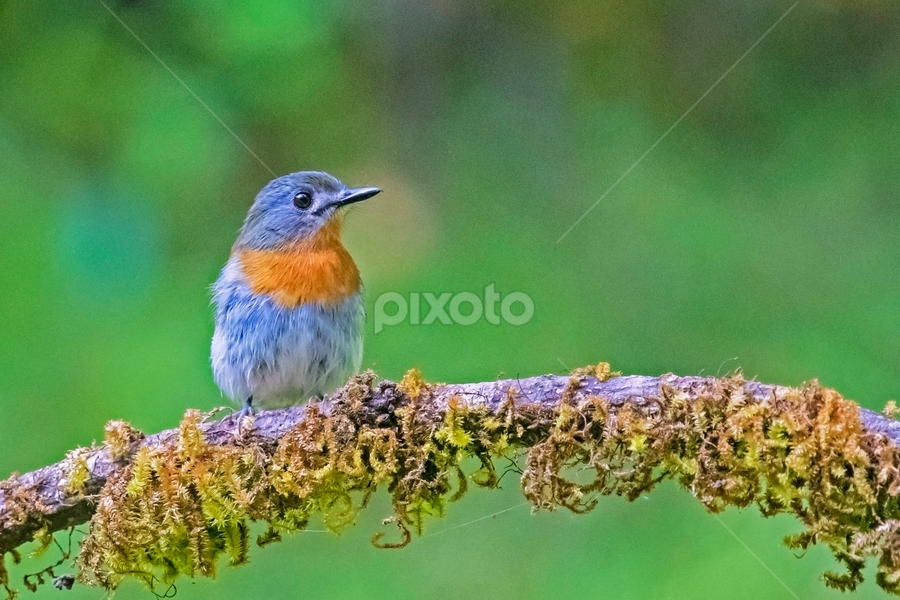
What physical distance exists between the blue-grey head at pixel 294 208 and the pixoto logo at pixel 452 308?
705 mm

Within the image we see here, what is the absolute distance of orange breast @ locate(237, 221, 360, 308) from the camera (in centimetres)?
350

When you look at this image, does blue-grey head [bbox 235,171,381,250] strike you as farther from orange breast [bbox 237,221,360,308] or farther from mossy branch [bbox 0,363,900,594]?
mossy branch [bbox 0,363,900,594]

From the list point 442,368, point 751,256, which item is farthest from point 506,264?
point 751,256

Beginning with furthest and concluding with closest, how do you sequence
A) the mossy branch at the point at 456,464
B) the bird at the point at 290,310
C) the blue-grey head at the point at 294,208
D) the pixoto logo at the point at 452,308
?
the pixoto logo at the point at 452,308, the blue-grey head at the point at 294,208, the bird at the point at 290,310, the mossy branch at the point at 456,464

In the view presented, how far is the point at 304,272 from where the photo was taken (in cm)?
356

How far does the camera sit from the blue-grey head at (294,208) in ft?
12.3

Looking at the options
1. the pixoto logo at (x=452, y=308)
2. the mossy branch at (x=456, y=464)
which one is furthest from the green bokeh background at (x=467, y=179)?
the mossy branch at (x=456, y=464)

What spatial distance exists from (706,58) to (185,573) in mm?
3851

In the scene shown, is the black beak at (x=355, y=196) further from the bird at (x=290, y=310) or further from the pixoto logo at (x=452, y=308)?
the pixoto logo at (x=452, y=308)

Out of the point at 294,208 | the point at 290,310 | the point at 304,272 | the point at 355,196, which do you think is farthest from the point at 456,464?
the point at 294,208

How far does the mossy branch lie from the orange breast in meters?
1.06

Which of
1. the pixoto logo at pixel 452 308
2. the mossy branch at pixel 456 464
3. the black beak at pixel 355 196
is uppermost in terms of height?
the black beak at pixel 355 196

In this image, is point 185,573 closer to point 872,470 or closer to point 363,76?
point 872,470

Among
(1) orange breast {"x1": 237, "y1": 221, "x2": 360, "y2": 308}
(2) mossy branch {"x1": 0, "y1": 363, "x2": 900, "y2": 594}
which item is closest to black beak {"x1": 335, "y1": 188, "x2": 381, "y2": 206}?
(1) orange breast {"x1": 237, "y1": 221, "x2": 360, "y2": 308}
